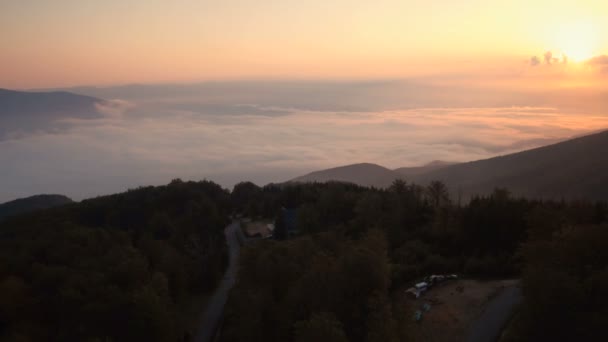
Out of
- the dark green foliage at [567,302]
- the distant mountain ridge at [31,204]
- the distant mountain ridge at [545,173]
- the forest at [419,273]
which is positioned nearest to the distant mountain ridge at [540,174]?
the distant mountain ridge at [545,173]

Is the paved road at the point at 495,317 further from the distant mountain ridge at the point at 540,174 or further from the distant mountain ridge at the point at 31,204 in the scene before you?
the distant mountain ridge at the point at 31,204

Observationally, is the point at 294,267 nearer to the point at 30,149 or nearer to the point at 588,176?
the point at 588,176

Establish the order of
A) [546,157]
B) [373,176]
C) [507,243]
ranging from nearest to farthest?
[507,243], [546,157], [373,176]

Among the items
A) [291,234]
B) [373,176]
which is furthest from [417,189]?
[373,176]

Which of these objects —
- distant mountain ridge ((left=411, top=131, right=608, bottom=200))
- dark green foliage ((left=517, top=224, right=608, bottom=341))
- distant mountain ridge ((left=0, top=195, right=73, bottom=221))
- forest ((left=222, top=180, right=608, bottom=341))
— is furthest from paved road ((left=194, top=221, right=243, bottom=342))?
distant mountain ridge ((left=0, top=195, right=73, bottom=221))

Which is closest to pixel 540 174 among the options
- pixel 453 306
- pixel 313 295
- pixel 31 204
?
pixel 453 306

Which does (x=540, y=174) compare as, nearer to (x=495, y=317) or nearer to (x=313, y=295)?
(x=495, y=317)

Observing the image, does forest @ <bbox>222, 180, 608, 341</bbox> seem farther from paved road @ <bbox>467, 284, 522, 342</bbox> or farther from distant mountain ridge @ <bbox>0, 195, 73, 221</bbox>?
distant mountain ridge @ <bbox>0, 195, 73, 221</bbox>
